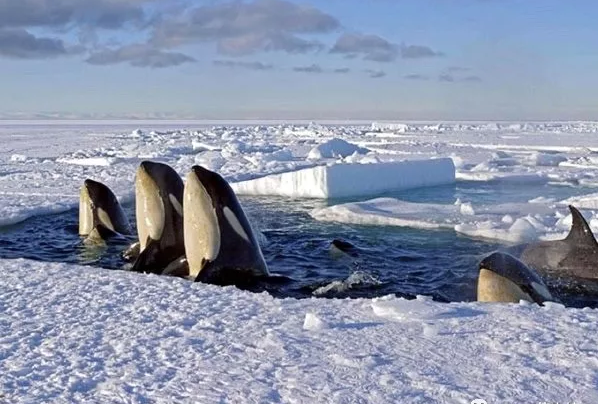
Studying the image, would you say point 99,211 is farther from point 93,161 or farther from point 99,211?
point 93,161

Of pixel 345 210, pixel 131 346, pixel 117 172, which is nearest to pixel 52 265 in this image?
pixel 131 346

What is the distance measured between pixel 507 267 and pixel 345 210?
23.7 feet

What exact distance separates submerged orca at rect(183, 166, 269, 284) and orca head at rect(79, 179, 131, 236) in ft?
11.5

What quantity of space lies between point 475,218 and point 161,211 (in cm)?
640

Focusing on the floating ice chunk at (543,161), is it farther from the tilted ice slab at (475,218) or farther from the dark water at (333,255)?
the dark water at (333,255)

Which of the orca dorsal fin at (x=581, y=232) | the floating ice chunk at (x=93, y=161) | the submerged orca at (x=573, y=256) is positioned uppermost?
the orca dorsal fin at (x=581, y=232)

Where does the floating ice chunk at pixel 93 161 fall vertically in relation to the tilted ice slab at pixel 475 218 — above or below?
below

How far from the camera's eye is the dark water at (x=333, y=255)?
7.62 m

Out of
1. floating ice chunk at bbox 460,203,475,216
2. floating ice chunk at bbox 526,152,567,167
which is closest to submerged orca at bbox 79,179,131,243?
floating ice chunk at bbox 460,203,475,216

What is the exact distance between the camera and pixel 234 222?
7707 mm

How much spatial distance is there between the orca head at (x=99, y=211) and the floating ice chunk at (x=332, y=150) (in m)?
20.4

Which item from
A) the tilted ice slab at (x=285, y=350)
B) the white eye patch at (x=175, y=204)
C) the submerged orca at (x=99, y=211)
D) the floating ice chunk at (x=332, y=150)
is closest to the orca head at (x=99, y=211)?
the submerged orca at (x=99, y=211)

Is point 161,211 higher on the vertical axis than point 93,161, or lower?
higher

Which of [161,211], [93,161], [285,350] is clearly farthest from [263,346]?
[93,161]
